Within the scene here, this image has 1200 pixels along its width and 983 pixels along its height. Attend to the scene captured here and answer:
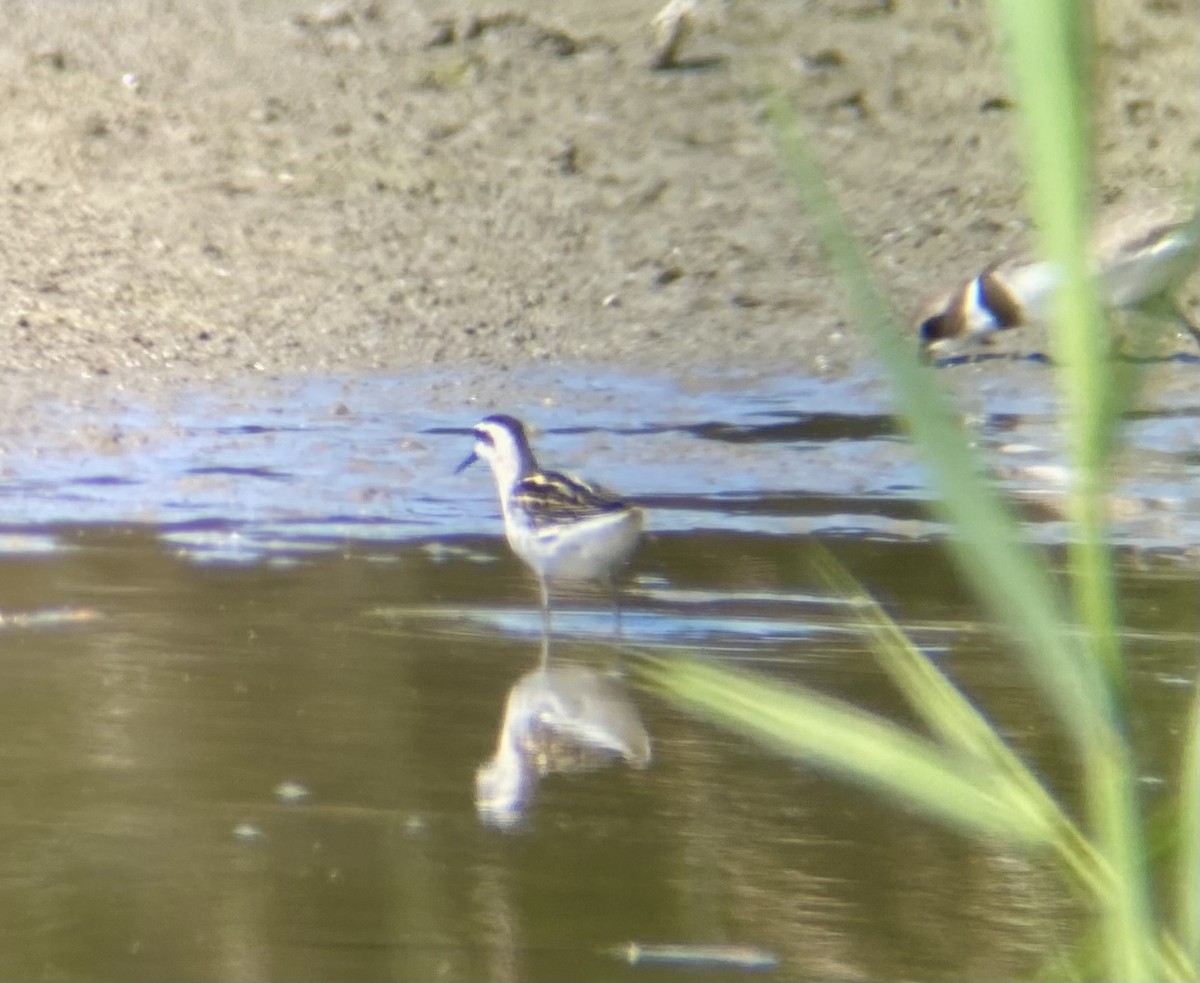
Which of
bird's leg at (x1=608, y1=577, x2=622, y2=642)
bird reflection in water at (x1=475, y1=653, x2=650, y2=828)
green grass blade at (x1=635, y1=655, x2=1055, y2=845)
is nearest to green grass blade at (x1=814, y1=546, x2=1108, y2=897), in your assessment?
green grass blade at (x1=635, y1=655, x2=1055, y2=845)

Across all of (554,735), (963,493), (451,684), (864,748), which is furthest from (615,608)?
(963,493)

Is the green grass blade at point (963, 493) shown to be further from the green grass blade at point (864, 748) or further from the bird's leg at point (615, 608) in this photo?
the bird's leg at point (615, 608)

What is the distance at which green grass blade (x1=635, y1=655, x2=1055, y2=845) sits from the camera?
1240 mm

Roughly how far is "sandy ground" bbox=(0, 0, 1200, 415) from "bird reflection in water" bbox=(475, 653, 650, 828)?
4.64 m

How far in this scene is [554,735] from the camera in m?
4.57

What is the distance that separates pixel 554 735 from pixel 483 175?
7606 millimetres

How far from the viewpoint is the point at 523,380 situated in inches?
378

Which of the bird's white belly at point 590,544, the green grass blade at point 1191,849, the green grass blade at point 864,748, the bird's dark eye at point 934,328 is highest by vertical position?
the bird's dark eye at point 934,328

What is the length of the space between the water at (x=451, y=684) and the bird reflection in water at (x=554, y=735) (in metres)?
0.04

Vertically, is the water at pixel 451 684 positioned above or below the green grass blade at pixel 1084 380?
above

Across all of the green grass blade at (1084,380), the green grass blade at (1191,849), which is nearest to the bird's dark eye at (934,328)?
the green grass blade at (1191,849)

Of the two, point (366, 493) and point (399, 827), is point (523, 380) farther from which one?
point (399, 827)

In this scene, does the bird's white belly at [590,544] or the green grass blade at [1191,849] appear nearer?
the green grass blade at [1191,849]

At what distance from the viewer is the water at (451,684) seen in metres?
3.37
